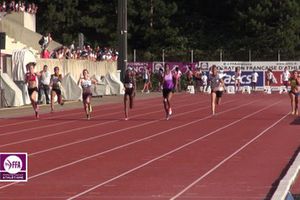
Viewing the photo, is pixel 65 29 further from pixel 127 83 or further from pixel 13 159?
pixel 13 159

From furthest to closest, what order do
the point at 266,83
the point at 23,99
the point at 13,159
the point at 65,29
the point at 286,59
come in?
the point at 65,29 < the point at 286,59 < the point at 266,83 < the point at 23,99 < the point at 13,159

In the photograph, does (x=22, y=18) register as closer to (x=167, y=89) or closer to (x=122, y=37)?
(x=122, y=37)

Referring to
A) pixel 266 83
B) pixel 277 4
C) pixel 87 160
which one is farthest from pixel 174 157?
pixel 277 4

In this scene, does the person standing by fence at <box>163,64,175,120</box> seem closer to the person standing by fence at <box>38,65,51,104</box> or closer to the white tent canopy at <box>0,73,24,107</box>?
the person standing by fence at <box>38,65,51,104</box>

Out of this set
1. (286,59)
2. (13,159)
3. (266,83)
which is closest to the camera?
(13,159)

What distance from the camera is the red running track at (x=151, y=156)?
10586mm

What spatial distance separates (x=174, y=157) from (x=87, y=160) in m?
1.65

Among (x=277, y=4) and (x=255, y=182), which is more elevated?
(x=277, y=4)

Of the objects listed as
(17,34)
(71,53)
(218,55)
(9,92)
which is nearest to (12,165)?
(9,92)

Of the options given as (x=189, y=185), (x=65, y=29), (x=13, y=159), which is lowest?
(x=189, y=185)

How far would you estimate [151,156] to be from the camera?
14.4 m

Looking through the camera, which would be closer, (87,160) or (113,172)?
(113,172)

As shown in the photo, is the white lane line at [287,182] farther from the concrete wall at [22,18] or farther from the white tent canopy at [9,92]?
the concrete wall at [22,18]

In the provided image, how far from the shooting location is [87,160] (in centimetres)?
1389
